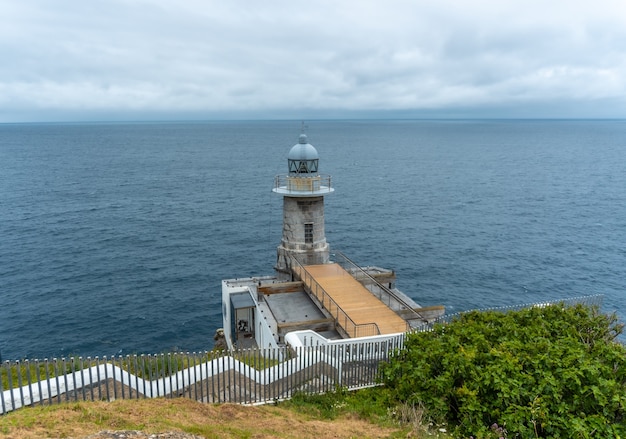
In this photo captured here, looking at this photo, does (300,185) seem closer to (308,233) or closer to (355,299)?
(308,233)

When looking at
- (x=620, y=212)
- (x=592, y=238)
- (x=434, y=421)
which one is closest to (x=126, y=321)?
(x=434, y=421)

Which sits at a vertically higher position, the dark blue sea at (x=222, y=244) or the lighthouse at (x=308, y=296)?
the lighthouse at (x=308, y=296)

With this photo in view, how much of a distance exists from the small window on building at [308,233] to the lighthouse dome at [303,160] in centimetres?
338

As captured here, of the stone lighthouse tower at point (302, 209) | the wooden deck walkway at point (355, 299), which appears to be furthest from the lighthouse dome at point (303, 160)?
the wooden deck walkway at point (355, 299)

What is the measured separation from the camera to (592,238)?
2405 inches

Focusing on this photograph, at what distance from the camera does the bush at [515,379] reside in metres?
11.1

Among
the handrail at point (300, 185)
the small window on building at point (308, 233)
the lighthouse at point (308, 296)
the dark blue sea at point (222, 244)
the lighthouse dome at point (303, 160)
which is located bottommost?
the dark blue sea at point (222, 244)

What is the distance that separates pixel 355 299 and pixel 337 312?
6.73 ft

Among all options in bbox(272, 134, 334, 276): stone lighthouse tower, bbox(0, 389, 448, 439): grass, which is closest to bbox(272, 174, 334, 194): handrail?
bbox(272, 134, 334, 276): stone lighthouse tower

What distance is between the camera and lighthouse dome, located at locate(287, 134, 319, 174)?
2848cm

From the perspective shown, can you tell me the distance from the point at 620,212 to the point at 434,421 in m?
79.2

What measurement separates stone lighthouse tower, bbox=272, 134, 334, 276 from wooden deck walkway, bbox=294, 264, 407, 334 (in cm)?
144

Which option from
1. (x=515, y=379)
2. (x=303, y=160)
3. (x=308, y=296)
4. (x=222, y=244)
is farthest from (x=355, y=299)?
(x=222, y=244)

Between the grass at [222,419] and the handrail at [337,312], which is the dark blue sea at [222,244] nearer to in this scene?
the handrail at [337,312]
